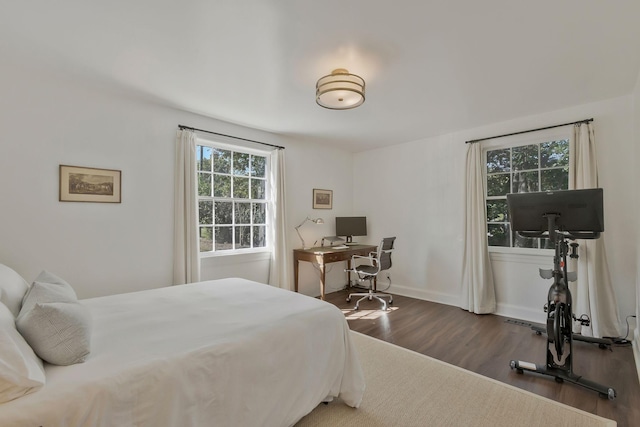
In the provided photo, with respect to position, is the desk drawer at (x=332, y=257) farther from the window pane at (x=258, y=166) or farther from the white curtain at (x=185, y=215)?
the white curtain at (x=185, y=215)

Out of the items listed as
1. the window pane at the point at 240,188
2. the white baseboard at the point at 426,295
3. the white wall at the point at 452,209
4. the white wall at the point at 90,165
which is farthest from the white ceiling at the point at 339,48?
the white baseboard at the point at 426,295

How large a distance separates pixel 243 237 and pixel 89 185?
6.03 feet

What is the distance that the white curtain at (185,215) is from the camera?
329 cm

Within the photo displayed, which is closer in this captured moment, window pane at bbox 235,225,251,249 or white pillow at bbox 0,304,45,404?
white pillow at bbox 0,304,45,404

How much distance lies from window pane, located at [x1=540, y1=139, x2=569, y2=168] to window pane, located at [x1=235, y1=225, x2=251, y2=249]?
13.0 ft

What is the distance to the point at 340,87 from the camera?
234 cm

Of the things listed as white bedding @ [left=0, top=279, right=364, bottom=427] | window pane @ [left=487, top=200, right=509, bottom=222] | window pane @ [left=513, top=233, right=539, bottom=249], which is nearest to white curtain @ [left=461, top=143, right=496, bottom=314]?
window pane @ [left=487, top=200, right=509, bottom=222]

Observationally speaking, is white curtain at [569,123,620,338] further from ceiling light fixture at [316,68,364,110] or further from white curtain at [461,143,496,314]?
ceiling light fixture at [316,68,364,110]

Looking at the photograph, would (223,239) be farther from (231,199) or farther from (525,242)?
(525,242)

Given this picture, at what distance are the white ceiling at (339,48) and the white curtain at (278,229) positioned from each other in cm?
116

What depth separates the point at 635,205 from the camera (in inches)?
116

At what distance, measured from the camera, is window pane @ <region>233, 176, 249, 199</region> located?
4.04 metres

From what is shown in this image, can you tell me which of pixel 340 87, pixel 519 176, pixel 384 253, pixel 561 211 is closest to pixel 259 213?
pixel 384 253

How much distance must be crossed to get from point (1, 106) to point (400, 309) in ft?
15.4
